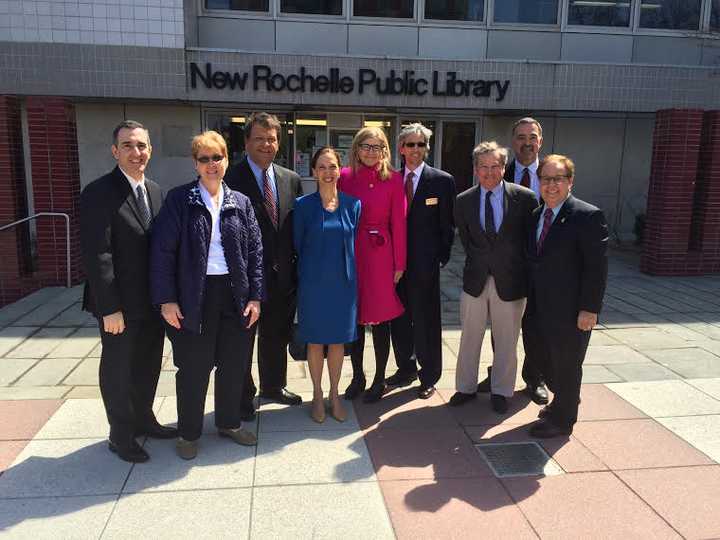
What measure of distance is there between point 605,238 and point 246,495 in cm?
256

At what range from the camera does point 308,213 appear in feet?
12.2

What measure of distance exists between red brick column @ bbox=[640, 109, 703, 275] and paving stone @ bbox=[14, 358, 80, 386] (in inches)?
321

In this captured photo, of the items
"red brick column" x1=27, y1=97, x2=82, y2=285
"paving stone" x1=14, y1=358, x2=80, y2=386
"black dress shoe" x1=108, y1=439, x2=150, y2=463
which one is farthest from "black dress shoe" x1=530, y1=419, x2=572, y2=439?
"red brick column" x1=27, y1=97, x2=82, y2=285

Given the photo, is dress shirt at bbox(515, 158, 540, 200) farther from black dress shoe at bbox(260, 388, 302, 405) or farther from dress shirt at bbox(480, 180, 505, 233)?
black dress shoe at bbox(260, 388, 302, 405)

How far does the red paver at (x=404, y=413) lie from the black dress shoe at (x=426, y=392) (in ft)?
0.10

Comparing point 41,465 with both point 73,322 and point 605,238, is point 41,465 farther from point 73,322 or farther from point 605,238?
point 605,238

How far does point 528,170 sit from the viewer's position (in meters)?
4.64

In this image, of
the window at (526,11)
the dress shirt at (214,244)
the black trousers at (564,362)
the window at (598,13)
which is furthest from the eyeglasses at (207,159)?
the window at (598,13)

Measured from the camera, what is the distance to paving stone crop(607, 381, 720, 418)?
4.16m

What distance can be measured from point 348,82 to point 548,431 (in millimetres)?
7730

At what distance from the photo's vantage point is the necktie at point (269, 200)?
12.5 ft

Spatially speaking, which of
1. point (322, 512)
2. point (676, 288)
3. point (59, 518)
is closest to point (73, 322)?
point (59, 518)

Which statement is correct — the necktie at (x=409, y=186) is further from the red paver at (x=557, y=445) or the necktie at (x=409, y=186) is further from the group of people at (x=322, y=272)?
the red paver at (x=557, y=445)

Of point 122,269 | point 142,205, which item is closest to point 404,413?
point 122,269
